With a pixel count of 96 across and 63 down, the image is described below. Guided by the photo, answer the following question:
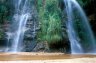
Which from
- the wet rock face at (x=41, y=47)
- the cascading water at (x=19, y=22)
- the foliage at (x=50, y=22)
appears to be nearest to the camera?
the foliage at (x=50, y=22)

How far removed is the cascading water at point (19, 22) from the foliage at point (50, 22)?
103 cm

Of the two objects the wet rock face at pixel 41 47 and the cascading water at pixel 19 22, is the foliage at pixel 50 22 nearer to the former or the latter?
the wet rock face at pixel 41 47

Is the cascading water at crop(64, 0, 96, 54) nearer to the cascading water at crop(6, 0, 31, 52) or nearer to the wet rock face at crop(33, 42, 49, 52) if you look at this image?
the wet rock face at crop(33, 42, 49, 52)

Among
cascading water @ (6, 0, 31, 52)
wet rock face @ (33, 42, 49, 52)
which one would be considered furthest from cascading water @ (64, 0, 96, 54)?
cascading water @ (6, 0, 31, 52)

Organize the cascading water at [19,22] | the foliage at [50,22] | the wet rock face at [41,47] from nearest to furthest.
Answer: the foliage at [50,22] → the wet rock face at [41,47] → the cascading water at [19,22]

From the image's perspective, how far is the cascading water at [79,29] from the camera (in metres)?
17.2

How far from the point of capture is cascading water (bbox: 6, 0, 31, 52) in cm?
1717

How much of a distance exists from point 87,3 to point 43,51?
4.87 meters

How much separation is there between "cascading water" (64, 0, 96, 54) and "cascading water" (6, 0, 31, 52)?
107 inches

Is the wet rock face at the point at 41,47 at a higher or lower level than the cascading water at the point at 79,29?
→ lower

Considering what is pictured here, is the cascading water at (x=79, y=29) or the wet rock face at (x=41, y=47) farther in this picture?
the cascading water at (x=79, y=29)

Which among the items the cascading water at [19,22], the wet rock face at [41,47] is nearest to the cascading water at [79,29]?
the wet rock face at [41,47]

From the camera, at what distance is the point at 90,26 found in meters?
18.2

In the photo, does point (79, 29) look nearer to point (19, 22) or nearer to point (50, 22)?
point (50, 22)
